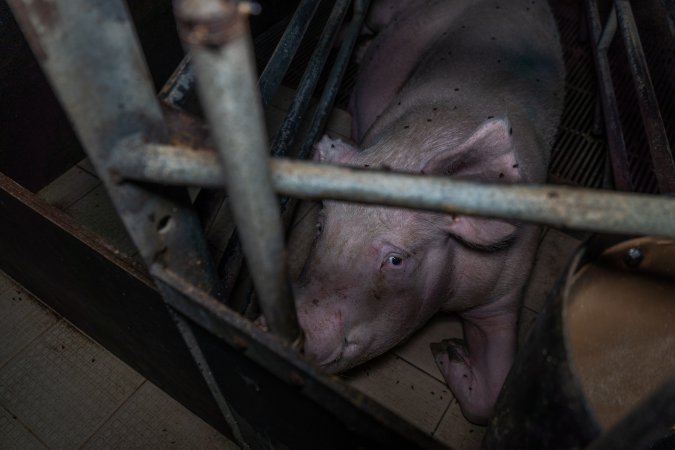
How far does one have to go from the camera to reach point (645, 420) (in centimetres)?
82

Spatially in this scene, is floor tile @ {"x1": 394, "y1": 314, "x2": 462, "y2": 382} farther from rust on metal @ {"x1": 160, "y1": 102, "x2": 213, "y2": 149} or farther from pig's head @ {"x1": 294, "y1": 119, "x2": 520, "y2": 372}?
rust on metal @ {"x1": 160, "y1": 102, "x2": 213, "y2": 149}

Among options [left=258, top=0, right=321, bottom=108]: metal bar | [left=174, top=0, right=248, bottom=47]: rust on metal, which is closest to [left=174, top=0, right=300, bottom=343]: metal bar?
[left=174, top=0, right=248, bottom=47]: rust on metal

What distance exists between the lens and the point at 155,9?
11.6ft

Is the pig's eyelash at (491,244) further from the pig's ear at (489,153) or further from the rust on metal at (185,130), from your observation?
the rust on metal at (185,130)

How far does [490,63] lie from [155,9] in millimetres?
2143

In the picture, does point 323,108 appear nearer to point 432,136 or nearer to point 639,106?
point 432,136

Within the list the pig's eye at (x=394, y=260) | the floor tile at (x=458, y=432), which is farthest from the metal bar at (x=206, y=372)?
the floor tile at (x=458, y=432)

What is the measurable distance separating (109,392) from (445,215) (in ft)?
6.20

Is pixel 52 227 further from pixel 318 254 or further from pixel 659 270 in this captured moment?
pixel 659 270

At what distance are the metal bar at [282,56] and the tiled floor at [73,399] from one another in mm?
1587

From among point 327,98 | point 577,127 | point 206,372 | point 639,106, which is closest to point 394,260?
point 206,372

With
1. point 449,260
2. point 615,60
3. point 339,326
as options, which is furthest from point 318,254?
point 615,60

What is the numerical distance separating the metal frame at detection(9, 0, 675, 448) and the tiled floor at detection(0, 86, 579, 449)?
1.59 m

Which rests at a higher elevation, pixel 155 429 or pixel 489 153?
pixel 489 153
